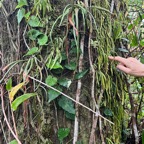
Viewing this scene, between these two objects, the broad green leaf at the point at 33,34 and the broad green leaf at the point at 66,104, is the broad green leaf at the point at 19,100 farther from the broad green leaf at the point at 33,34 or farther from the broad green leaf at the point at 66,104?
the broad green leaf at the point at 33,34

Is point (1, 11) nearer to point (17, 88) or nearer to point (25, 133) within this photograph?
point (17, 88)

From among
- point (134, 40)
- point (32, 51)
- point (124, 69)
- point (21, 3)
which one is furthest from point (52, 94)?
point (134, 40)

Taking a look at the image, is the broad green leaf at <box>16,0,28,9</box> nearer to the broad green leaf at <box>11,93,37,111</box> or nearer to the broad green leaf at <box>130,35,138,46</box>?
the broad green leaf at <box>11,93,37,111</box>

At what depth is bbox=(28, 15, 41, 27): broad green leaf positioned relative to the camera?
1.04 metres

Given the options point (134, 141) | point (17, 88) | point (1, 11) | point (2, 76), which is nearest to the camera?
point (17, 88)

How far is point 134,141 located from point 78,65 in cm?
61

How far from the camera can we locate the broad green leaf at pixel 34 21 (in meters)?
1.04

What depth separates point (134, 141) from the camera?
1.29 metres

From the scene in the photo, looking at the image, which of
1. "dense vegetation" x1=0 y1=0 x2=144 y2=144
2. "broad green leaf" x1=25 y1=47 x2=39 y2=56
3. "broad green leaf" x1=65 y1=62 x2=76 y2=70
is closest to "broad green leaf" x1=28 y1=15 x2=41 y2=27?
"dense vegetation" x1=0 y1=0 x2=144 y2=144

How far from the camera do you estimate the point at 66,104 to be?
3.12 feet

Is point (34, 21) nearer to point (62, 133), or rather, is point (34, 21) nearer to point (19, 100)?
point (19, 100)

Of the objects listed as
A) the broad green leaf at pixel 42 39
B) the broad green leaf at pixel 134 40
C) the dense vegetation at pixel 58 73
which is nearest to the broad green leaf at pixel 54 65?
the dense vegetation at pixel 58 73

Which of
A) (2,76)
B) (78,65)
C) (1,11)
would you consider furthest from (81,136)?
(1,11)

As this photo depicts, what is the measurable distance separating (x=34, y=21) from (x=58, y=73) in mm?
272
